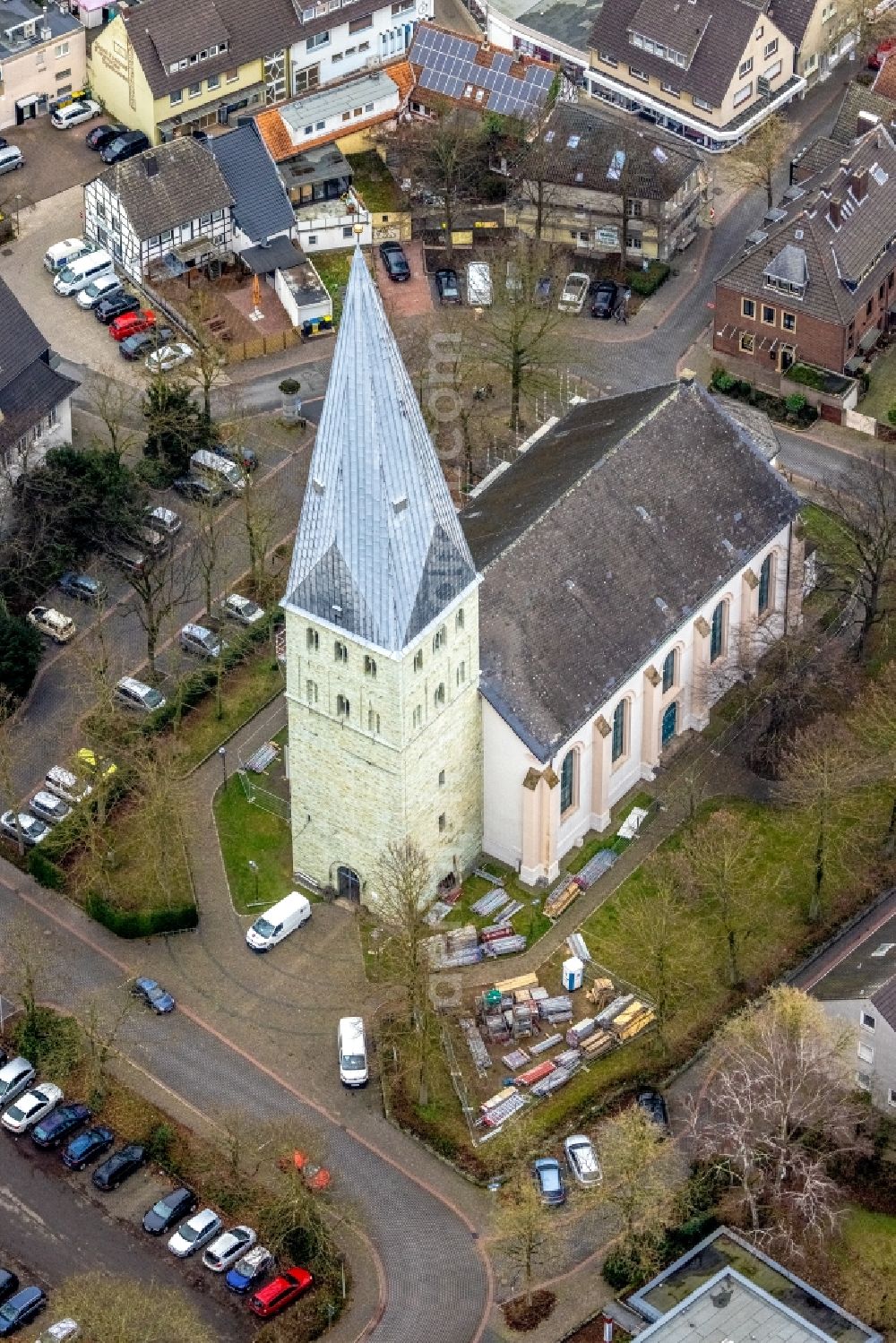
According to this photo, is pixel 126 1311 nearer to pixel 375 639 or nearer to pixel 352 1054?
pixel 352 1054

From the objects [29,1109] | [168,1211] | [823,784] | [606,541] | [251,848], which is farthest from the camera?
[251,848]

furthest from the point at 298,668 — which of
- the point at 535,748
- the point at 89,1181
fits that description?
the point at 89,1181

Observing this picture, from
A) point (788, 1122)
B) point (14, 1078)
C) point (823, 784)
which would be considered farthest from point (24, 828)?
point (788, 1122)

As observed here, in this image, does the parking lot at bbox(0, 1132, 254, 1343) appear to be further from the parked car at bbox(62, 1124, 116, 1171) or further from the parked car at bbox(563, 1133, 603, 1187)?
the parked car at bbox(563, 1133, 603, 1187)

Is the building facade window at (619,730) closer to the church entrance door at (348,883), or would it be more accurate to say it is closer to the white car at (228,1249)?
the church entrance door at (348,883)

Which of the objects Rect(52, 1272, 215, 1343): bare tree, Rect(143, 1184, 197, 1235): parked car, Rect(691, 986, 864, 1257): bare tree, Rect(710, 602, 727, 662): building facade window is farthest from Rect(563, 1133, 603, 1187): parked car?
Rect(710, 602, 727, 662): building facade window

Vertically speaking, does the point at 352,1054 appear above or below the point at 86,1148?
above
